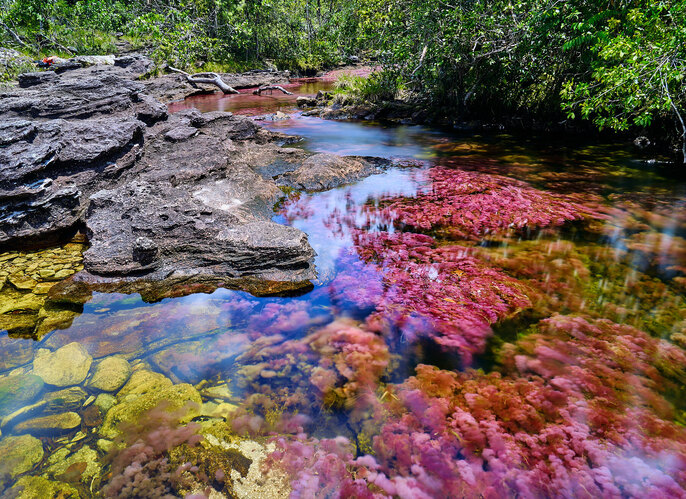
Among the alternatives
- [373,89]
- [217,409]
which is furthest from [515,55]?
[217,409]

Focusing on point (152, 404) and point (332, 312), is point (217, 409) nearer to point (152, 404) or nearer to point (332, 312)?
point (152, 404)

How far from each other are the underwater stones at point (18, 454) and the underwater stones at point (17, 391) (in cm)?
33

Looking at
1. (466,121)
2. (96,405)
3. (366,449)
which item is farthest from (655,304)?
(466,121)

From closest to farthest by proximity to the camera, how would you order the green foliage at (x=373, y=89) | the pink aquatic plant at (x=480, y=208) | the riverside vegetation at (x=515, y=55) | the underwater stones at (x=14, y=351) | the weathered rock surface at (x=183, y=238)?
the underwater stones at (x=14, y=351), the weathered rock surface at (x=183, y=238), the pink aquatic plant at (x=480, y=208), the riverside vegetation at (x=515, y=55), the green foliage at (x=373, y=89)

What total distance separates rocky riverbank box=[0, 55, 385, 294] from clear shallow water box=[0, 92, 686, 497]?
496 mm

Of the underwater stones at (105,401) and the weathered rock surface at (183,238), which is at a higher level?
the weathered rock surface at (183,238)

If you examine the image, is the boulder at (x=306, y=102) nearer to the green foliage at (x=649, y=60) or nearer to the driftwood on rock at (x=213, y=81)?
the driftwood on rock at (x=213, y=81)

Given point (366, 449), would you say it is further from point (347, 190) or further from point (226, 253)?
point (347, 190)

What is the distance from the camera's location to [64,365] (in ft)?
9.77

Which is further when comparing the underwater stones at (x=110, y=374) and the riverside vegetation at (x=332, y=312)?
the underwater stones at (x=110, y=374)

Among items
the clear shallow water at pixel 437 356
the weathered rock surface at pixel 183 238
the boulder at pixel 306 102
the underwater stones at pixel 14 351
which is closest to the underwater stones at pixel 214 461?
the clear shallow water at pixel 437 356

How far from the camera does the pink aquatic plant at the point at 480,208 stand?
18.2ft

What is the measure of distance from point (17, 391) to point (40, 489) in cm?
104

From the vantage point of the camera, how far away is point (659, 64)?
5688mm
